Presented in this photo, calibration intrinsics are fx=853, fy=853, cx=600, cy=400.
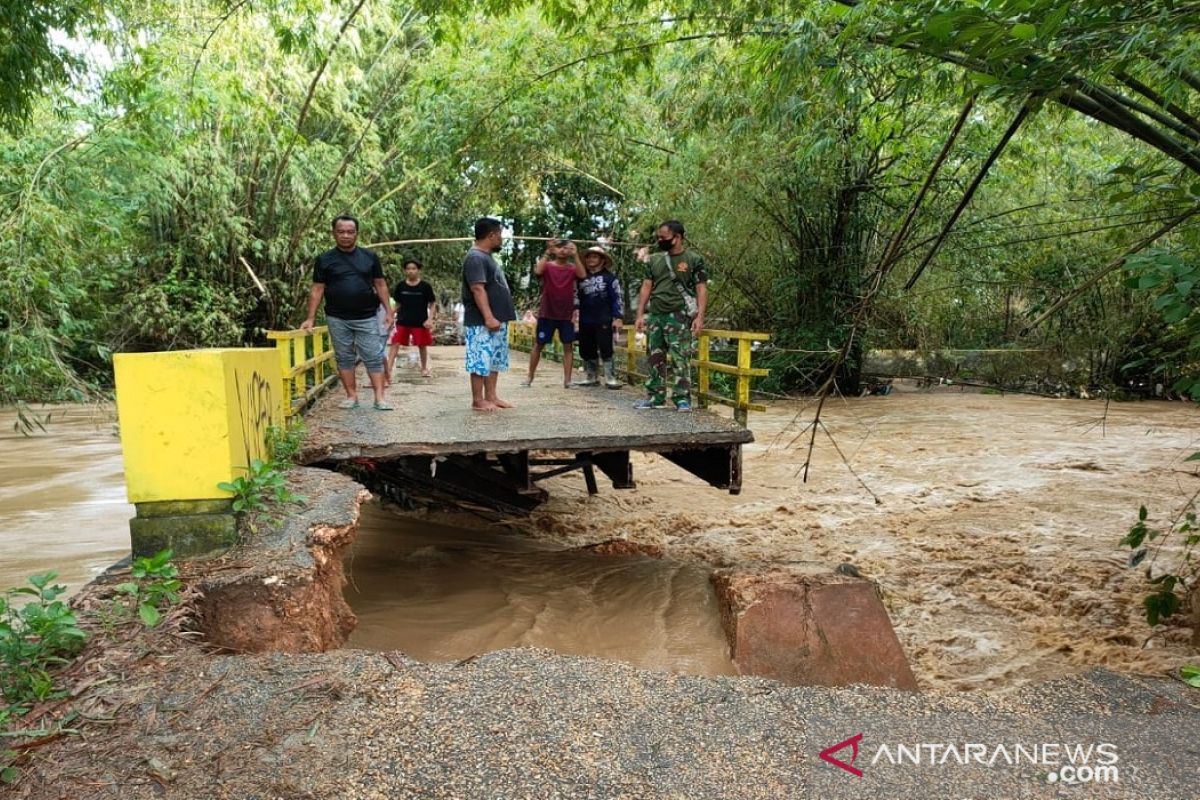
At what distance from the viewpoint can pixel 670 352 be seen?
6793 mm

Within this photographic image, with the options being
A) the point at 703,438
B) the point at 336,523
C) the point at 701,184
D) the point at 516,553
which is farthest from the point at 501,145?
the point at 336,523

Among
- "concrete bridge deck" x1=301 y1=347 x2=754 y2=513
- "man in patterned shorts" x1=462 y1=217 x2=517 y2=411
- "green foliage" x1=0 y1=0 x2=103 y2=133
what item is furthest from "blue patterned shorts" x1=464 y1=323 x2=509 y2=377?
"green foliage" x1=0 y1=0 x2=103 y2=133

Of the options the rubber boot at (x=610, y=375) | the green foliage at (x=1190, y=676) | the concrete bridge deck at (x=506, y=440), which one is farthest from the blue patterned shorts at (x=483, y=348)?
the green foliage at (x=1190, y=676)

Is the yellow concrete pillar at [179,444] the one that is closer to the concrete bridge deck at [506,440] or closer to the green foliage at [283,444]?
the green foliage at [283,444]

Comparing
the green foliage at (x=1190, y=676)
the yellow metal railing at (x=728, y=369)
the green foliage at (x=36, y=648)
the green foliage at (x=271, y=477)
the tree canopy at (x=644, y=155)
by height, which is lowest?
the green foliage at (x=1190, y=676)

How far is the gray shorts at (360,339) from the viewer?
616 centimetres

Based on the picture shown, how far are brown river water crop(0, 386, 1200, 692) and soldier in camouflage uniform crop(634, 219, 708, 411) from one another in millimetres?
1521

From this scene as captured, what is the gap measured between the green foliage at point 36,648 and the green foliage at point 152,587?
0.23 m

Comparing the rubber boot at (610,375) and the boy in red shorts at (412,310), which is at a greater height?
the boy in red shorts at (412,310)

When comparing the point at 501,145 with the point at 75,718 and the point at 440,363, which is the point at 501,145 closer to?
the point at 440,363

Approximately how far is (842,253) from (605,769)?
1320cm

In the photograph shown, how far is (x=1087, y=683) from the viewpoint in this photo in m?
3.21

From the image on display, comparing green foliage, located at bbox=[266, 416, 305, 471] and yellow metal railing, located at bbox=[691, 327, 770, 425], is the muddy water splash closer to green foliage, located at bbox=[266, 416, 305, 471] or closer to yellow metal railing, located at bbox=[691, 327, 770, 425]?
green foliage, located at bbox=[266, 416, 305, 471]

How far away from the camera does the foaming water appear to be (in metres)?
4.94
